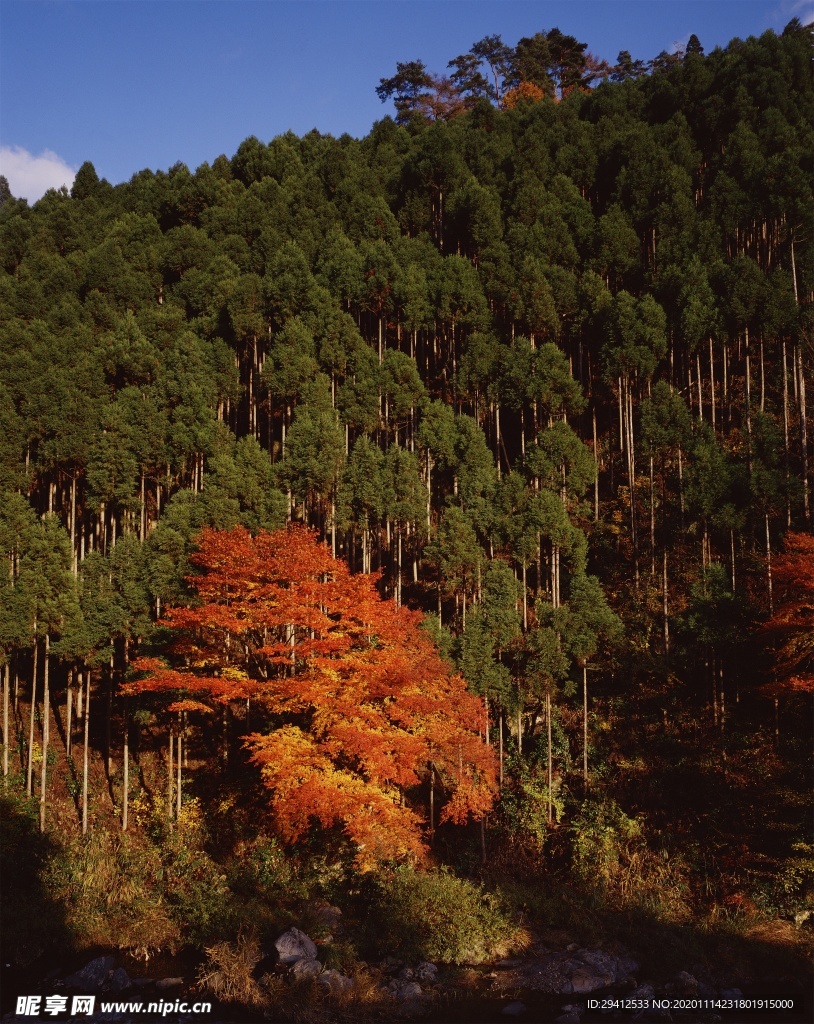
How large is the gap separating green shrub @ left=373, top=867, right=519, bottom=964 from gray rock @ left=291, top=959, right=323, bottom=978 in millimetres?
1877

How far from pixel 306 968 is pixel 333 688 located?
553 centimetres

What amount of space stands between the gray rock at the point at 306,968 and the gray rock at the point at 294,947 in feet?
0.68

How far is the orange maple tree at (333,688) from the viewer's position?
16.7 m

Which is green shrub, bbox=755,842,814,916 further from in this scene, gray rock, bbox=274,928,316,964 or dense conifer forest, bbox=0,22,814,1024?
gray rock, bbox=274,928,316,964

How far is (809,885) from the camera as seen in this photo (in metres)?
16.8

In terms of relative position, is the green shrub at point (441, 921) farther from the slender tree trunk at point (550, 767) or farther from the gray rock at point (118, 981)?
the gray rock at point (118, 981)

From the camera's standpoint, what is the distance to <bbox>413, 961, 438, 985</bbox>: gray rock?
14.5 meters

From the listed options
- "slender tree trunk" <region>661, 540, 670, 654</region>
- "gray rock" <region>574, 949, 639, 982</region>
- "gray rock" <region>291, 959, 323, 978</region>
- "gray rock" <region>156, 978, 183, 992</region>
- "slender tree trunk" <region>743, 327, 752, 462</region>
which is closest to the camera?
"gray rock" <region>291, 959, 323, 978</region>

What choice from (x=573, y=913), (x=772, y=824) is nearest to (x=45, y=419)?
(x=573, y=913)

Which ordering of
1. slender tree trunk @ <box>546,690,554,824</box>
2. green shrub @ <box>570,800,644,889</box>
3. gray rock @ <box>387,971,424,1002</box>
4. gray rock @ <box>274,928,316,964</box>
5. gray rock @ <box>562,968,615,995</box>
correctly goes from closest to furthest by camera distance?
1. gray rock @ <box>387,971,424,1002</box>
2. gray rock @ <box>562,968,615,995</box>
3. gray rock @ <box>274,928,316,964</box>
4. green shrub @ <box>570,800,644,889</box>
5. slender tree trunk @ <box>546,690,554,824</box>

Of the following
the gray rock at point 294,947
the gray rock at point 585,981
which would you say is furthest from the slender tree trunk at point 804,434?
the gray rock at point 294,947

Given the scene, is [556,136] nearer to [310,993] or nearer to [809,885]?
[809,885]

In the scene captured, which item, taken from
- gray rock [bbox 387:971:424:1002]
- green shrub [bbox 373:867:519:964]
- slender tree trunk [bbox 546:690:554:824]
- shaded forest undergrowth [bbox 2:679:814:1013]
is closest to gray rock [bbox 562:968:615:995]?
shaded forest undergrowth [bbox 2:679:814:1013]

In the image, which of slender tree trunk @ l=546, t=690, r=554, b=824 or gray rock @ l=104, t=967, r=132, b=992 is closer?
gray rock @ l=104, t=967, r=132, b=992
